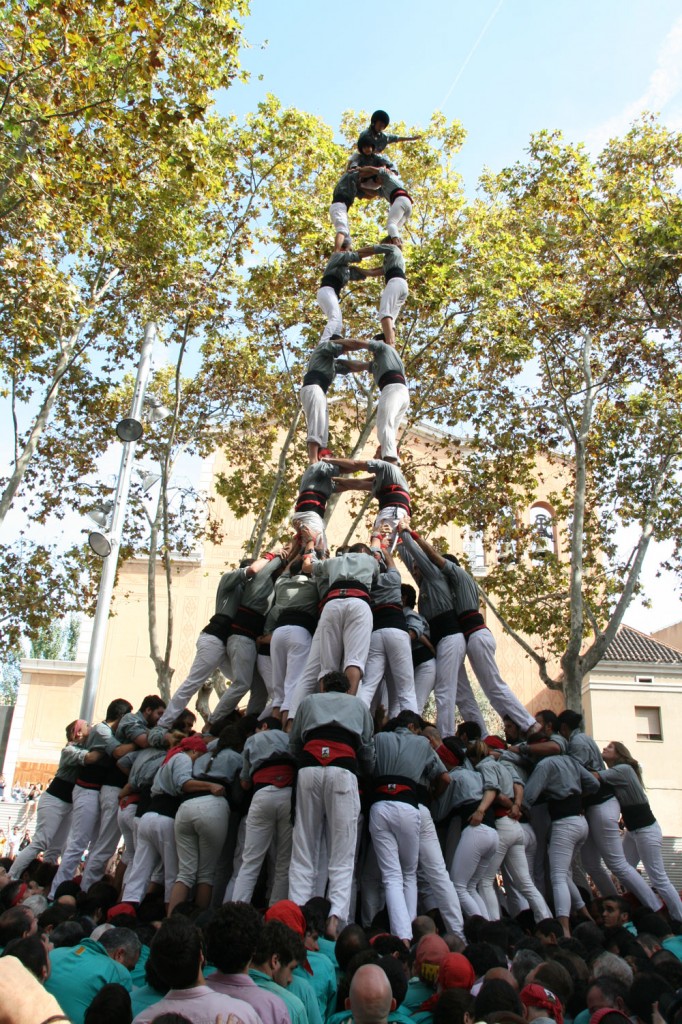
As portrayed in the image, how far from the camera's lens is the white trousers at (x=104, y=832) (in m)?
8.69

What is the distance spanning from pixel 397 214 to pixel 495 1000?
10.3m

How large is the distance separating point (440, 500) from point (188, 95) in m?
10.2

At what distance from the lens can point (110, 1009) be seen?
11.0ft

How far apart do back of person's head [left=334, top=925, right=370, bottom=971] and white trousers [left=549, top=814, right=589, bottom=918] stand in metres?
3.62

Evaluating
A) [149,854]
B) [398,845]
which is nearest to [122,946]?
[398,845]

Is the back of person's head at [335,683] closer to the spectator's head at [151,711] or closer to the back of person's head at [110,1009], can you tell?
the spectator's head at [151,711]

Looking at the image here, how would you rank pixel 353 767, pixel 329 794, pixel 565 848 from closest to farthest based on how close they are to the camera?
pixel 329 794, pixel 353 767, pixel 565 848

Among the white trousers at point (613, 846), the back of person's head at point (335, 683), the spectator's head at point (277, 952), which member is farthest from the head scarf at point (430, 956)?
the white trousers at point (613, 846)

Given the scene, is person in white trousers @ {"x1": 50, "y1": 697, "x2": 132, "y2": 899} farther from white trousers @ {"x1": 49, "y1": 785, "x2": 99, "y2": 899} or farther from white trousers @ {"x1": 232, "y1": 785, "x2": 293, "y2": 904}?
white trousers @ {"x1": 232, "y1": 785, "x2": 293, "y2": 904}

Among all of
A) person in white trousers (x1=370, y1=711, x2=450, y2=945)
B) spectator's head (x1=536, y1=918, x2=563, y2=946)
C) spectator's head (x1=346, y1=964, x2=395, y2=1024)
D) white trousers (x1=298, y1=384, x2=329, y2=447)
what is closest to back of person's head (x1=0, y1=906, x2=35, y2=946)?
spectator's head (x1=346, y1=964, x2=395, y2=1024)

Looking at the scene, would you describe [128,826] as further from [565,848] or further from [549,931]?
[565,848]

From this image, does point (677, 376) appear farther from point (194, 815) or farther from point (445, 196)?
point (194, 815)

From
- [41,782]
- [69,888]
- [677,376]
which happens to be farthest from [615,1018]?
[41,782]

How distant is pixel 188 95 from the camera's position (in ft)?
39.1
